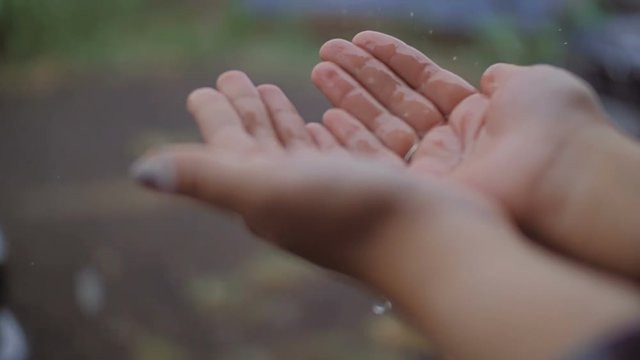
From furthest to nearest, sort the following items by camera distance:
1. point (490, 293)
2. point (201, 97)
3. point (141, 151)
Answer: point (141, 151) < point (201, 97) < point (490, 293)

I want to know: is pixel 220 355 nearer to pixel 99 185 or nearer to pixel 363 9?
pixel 99 185

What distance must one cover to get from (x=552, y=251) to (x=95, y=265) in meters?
0.61

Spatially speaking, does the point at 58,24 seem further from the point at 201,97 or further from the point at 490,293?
the point at 490,293

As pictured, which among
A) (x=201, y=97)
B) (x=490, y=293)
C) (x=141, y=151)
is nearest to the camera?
(x=490, y=293)

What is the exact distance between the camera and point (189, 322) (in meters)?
0.94

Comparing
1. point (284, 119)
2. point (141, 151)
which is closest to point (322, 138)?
point (284, 119)

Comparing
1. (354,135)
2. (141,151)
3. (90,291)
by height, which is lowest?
(90,291)

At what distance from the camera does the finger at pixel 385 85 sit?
1.73 ft

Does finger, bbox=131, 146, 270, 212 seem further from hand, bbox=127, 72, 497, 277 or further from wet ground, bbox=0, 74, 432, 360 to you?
wet ground, bbox=0, 74, 432, 360

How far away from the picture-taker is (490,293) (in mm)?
358

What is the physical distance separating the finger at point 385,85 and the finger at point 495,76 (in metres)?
0.03

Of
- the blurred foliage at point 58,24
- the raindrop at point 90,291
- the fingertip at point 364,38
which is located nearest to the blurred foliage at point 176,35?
the blurred foliage at point 58,24

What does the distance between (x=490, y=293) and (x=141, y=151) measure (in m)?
0.61

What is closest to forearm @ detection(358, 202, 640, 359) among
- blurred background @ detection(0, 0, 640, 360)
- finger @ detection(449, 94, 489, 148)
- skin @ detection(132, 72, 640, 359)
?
skin @ detection(132, 72, 640, 359)
